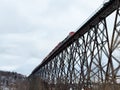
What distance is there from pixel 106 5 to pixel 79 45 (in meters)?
9.51

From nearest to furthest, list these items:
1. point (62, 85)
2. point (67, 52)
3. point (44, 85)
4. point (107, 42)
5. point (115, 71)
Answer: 1. point (115, 71)
2. point (107, 42)
3. point (67, 52)
4. point (62, 85)
5. point (44, 85)

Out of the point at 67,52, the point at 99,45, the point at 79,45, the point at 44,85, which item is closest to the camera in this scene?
the point at 99,45

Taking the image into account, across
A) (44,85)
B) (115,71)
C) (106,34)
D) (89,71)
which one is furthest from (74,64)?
(44,85)

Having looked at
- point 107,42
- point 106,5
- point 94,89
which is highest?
point 106,5

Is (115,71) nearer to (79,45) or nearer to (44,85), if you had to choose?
(79,45)

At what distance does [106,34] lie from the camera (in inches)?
1136

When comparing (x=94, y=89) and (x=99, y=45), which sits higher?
(x=99, y=45)

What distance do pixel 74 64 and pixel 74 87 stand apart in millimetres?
2163

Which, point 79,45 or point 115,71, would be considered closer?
point 115,71

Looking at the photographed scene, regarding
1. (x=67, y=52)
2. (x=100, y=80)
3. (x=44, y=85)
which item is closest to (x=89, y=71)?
(x=100, y=80)

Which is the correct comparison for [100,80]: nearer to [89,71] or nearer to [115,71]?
[89,71]

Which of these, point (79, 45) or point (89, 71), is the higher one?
point (79, 45)

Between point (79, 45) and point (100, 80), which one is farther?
point (79, 45)

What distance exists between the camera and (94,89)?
106 feet
